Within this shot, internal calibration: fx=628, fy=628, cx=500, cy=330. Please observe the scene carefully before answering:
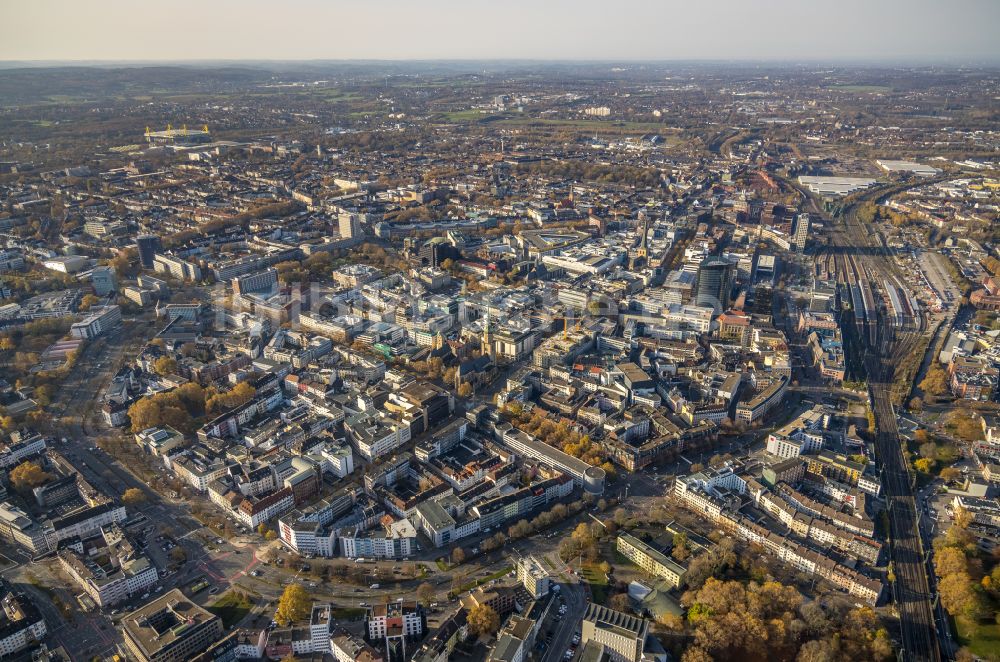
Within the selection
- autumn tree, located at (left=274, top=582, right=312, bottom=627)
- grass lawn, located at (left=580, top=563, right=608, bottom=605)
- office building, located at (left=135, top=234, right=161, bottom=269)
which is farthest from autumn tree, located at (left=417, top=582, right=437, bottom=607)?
office building, located at (left=135, top=234, right=161, bottom=269)

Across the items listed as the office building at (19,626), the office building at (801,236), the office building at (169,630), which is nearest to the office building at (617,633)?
the office building at (169,630)

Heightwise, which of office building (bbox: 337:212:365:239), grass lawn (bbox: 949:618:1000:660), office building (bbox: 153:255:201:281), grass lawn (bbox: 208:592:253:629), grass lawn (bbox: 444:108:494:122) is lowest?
grass lawn (bbox: 949:618:1000:660)

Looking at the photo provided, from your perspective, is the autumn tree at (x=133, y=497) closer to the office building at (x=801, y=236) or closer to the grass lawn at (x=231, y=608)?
the grass lawn at (x=231, y=608)

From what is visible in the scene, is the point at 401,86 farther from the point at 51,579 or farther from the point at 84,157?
the point at 51,579

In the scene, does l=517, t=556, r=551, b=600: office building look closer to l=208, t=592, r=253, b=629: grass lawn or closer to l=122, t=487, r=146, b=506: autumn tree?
A: l=208, t=592, r=253, b=629: grass lawn

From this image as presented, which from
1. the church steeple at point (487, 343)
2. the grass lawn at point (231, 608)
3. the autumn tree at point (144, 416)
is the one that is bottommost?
the grass lawn at point (231, 608)
